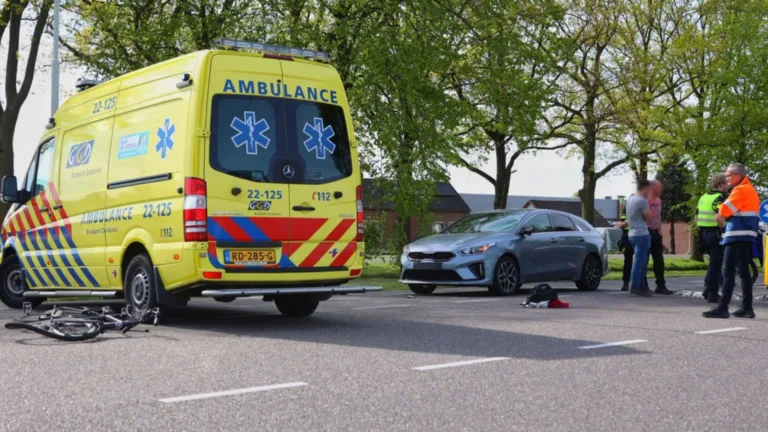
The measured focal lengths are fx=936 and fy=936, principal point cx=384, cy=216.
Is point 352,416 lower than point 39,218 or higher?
lower

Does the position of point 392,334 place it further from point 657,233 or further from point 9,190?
point 657,233

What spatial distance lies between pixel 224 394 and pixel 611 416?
2.27 m

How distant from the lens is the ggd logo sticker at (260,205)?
9405 millimetres

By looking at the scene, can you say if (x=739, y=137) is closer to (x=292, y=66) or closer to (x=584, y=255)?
(x=584, y=255)

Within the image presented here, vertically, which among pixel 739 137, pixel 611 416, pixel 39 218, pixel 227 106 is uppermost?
pixel 739 137

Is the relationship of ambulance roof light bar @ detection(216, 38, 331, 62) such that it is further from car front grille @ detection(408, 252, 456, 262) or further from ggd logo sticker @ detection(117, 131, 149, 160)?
car front grille @ detection(408, 252, 456, 262)

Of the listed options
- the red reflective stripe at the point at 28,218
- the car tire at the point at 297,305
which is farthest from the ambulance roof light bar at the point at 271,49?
the red reflective stripe at the point at 28,218

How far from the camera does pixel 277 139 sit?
9.69 meters

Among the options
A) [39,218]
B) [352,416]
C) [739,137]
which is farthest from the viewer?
[739,137]

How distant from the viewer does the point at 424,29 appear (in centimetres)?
2169

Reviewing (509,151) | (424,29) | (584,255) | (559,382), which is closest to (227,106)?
(559,382)

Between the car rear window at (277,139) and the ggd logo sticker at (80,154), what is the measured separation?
2333 mm

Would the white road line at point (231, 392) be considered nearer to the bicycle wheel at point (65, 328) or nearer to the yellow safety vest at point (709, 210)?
the bicycle wheel at point (65, 328)

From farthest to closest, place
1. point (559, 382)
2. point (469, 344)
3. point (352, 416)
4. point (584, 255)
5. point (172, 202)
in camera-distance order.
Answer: point (584, 255)
point (172, 202)
point (469, 344)
point (559, 382)
point (352, 416)
